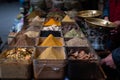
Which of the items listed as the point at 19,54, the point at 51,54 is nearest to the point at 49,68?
the point at 51,54

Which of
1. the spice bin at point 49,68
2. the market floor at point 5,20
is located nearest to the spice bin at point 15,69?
the spice bin at point 49,68

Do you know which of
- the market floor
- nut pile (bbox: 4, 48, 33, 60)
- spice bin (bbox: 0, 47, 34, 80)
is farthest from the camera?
the market floor

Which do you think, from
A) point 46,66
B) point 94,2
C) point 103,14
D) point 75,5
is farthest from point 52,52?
Answer: point 94,2

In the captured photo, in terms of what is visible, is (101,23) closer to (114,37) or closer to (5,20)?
(114,37)

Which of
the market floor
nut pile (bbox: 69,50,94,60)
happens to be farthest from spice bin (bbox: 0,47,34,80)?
the market floor

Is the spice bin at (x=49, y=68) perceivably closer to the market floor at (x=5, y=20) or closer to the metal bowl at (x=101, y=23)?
the metal bowl at (x=101, y=23)

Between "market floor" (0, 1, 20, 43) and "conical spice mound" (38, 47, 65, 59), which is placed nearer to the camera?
"conical spice mound" (38, 47, 65, 59)

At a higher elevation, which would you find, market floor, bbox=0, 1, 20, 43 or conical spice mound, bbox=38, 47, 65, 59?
conical spice mound, bbox=38, 47, 65, 59

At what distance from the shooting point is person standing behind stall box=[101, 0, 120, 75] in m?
1.63

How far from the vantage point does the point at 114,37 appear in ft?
7.50

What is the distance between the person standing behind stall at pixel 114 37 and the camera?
1.63 meters

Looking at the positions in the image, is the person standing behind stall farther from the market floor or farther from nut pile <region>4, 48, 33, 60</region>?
the market floor

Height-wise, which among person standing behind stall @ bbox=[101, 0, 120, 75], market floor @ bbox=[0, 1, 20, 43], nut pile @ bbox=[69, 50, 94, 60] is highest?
nut pile @ bbox=[69, 50, 94, 60]

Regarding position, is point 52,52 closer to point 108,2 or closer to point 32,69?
point 32,69
